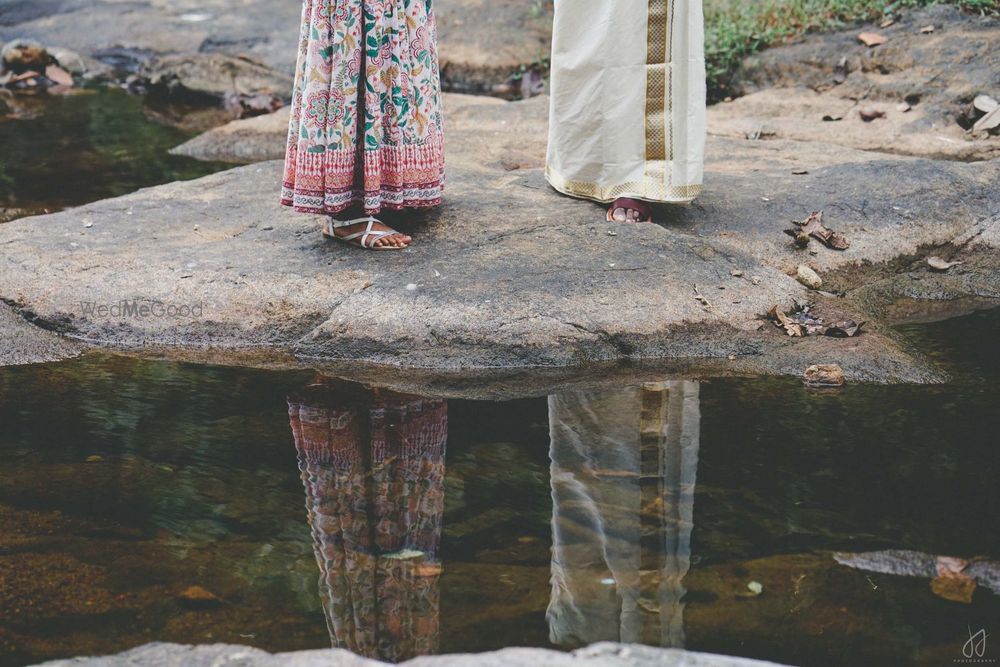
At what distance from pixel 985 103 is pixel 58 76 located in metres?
7.27

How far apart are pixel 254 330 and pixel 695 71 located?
1741 mm

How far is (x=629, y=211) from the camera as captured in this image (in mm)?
3768

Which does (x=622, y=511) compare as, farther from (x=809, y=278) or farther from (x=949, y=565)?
(x=809, y=278)

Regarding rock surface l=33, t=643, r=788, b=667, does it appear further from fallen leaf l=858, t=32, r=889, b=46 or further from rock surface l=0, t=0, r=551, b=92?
rock surface l=0, t=0, r=551, b=92

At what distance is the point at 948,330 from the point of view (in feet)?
11.0

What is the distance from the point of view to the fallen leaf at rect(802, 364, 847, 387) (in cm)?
292

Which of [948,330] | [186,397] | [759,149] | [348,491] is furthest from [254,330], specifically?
[759,149]

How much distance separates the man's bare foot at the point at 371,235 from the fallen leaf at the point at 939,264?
1844 millimetres

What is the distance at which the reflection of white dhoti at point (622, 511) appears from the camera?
192cm

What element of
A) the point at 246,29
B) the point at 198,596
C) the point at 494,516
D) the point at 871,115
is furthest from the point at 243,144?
the point at 198,596

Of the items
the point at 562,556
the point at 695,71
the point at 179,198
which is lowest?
A: the point at 562,556

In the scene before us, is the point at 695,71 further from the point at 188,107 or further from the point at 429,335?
the point at 188,107

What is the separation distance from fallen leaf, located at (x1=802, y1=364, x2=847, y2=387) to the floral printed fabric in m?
1.44

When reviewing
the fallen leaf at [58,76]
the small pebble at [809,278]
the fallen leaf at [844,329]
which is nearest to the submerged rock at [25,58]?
the fallen leaf at [58,76]
